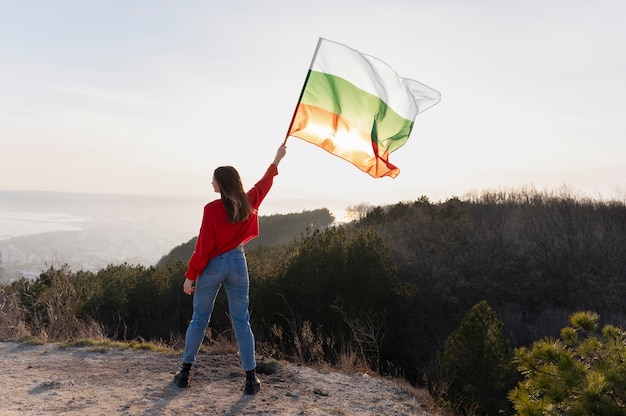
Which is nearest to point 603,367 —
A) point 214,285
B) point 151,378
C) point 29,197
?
point 214,285

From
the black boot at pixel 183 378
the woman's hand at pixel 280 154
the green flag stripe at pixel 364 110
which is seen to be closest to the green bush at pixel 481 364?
the green flag stripe at pixel 364 110

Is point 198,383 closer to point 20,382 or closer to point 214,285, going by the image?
point 214,285

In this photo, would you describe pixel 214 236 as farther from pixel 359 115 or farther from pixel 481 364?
pixel 481 364

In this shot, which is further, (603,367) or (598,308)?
(598,308)

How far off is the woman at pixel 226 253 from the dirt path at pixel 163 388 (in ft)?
1.80

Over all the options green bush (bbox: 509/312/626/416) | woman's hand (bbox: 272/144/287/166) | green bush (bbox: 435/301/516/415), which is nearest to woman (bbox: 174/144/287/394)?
woman's hand (bbox: 272/144/287/166)

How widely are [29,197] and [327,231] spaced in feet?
345

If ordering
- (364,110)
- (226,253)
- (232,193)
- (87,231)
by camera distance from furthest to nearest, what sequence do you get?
(87,231) → (364,110) → (226,253) → (232,193)

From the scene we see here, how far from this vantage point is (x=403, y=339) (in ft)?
45.8

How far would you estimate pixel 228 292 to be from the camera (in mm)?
4582

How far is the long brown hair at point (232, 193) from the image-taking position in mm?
4340

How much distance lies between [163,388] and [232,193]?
226cm

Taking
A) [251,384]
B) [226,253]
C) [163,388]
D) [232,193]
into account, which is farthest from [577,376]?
[163,388]

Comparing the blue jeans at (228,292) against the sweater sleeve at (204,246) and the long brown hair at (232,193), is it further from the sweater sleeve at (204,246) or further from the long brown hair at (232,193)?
the long brown hair at (232,193)
